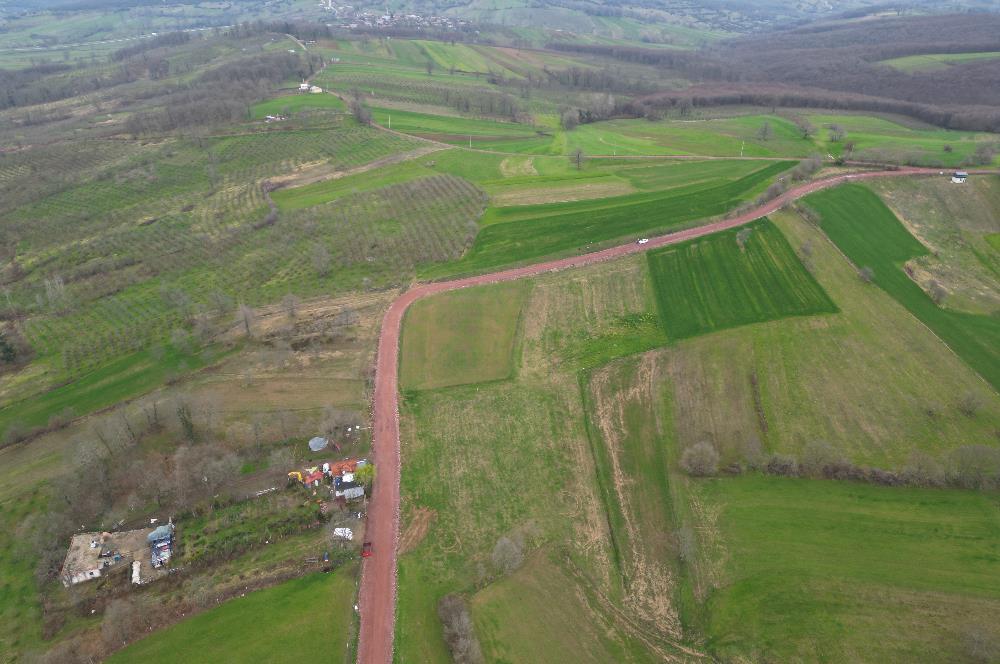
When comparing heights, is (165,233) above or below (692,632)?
above

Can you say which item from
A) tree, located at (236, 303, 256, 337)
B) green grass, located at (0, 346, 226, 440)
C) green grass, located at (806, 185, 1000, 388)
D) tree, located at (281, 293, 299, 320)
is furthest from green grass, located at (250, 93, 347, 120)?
green grass, located at (806, 185, 1000, 388)

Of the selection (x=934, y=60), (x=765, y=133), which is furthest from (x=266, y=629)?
(x=934, y=60)

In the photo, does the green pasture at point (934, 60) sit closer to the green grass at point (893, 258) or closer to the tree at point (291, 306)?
the green grass at point (893, 258)

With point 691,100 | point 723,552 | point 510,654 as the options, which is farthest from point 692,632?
point 691,100

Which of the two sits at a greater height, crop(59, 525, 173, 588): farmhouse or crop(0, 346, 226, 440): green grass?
crop(0, 346, 226, 440): green grass

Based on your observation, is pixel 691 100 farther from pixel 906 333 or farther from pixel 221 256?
pixel 221 256

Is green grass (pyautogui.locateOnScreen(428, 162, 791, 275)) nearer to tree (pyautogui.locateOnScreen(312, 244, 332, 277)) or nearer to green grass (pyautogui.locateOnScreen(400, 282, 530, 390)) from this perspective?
green grass (pyautogui.locateOnScreen(400, 282, 530, 390))
